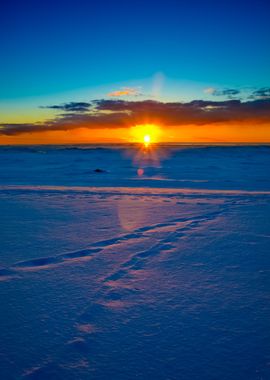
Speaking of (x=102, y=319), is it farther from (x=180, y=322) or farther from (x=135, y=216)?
(x=135, y=216)

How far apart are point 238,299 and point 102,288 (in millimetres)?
1223

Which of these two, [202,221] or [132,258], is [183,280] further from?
[202,221]

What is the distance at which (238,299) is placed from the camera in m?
2.90

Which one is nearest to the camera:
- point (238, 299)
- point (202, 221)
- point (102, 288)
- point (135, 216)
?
point (238, 299)

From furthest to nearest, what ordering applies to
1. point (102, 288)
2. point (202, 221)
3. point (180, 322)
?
1. point (202, 221)
2. point (102, 288)
3. point (180, 322)

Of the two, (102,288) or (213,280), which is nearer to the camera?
(102,288)

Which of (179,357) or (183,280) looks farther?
(183,280)

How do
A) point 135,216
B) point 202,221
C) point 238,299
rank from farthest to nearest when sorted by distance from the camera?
1. point 135,216
2. point 202,221
3. point 238,299

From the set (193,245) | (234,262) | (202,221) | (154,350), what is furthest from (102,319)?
(202,221)

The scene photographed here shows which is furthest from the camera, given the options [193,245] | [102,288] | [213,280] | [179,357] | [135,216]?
[135,216]

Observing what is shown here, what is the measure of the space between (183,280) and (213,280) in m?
0.30

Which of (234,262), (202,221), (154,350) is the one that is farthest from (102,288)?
(202,221)

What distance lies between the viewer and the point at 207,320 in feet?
8.35

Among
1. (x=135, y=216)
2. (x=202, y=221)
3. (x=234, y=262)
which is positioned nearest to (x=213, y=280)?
(x=234, y=262)
